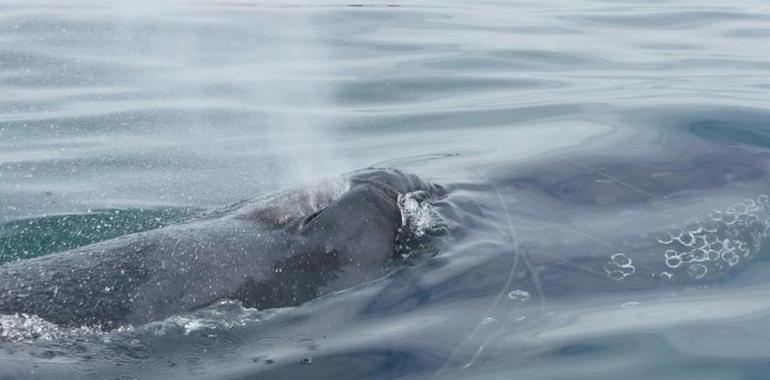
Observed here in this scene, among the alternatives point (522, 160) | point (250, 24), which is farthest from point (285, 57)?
point (522, 160)

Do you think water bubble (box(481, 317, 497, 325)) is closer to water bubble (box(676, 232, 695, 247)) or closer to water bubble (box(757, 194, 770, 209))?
water bubble (box(676, 232, 695, 247))

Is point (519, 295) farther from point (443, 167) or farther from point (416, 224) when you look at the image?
point (443, 167)

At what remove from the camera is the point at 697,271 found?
7656mm

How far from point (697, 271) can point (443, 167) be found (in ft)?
9.16

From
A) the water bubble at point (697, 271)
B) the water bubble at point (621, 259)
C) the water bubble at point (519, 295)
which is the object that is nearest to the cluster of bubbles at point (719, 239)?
the water bubble at point (697, 271)

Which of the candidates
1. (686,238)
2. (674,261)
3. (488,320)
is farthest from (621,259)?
(488,320)

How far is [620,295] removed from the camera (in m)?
7.34

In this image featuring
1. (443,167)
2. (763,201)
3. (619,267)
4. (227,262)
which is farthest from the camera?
(443,167)

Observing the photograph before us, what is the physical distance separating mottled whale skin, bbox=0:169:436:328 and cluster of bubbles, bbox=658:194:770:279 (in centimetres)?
203

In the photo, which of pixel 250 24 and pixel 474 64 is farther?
pixel 250 24

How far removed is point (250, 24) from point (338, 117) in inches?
288

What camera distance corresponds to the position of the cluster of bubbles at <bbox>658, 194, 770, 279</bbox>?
7770 millimetres

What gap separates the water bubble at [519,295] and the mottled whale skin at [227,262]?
88 centimetres

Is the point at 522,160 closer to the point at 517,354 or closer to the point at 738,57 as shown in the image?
the point at 517,354
